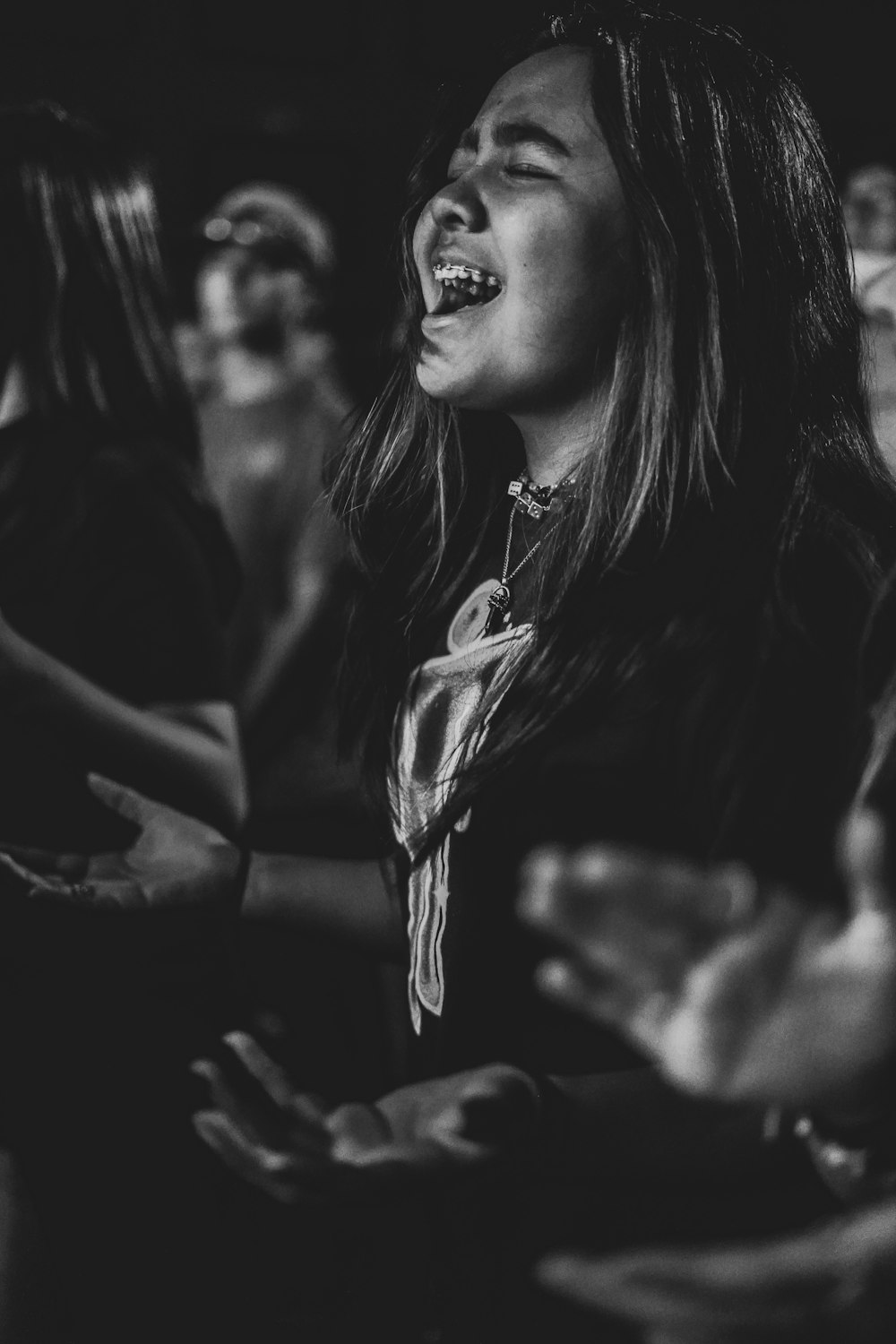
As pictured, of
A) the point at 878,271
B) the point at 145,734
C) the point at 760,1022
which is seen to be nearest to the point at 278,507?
the point at 145,734

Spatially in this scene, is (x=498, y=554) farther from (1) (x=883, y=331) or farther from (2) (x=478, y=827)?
(1) (x=883, y=331)

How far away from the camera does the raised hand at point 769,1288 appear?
28.6 inches

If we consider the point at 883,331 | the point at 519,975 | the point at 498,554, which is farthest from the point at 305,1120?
the point at 883,331

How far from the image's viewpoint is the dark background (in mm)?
1952

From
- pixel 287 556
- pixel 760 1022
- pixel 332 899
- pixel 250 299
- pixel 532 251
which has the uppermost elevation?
pixel 532 251

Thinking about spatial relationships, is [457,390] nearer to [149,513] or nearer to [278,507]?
[149,513]

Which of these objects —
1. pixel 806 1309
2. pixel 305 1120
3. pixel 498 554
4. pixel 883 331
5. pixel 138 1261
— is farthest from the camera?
pixel 883 331

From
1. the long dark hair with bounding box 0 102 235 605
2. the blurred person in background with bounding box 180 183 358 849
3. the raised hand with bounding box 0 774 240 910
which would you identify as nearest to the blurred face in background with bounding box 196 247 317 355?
the blurred person in background with bounding box 180 183 358 849

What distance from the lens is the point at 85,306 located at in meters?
1.44

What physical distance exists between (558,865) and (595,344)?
1.24ft

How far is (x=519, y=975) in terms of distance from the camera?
95cm

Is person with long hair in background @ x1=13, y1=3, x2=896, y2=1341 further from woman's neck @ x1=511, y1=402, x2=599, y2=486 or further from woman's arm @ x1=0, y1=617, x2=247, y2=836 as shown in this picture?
woman's arm @ x1=0, y1=617, x2=247, y2=836

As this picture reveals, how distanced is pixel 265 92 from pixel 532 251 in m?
1.53

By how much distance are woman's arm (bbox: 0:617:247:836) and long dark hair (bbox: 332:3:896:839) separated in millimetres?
457
